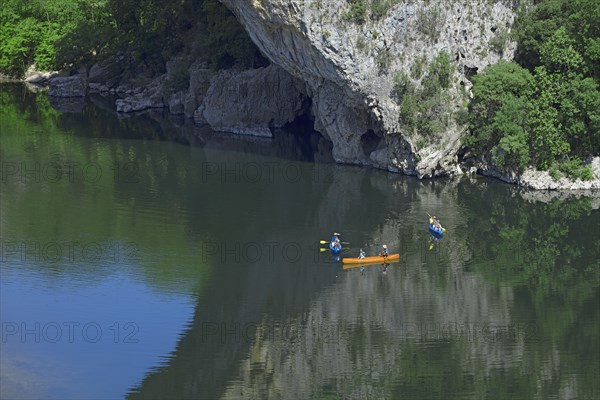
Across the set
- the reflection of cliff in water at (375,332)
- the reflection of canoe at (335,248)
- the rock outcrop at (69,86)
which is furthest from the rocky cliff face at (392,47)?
the rock outcrop at (69,86)

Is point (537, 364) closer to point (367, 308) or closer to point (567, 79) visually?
point (367, 308)

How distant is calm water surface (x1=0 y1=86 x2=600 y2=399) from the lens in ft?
157

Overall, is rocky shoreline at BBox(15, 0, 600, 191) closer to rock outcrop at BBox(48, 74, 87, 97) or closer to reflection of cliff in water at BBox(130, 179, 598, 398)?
reflection of cliff in water at BBox(130, 179, 598, 398)

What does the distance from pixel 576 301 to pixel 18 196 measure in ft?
116

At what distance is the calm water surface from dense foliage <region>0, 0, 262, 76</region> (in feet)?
55.6

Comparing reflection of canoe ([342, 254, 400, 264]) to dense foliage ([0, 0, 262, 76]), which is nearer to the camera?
reflection of canoe ([342, 254, 400, 264])

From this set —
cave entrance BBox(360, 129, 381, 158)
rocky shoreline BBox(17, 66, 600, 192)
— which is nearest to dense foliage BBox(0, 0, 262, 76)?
rocky shoreline BBox(17, 66, 600, 192)

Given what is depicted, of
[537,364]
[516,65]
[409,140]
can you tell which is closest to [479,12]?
[516,65]

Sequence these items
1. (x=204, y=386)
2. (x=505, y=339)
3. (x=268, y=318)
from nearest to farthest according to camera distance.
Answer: (x=204, y=386), (x=505, y=339), (x=268, y=318)

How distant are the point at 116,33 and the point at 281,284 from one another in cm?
6511

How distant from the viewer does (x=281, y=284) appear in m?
59.1

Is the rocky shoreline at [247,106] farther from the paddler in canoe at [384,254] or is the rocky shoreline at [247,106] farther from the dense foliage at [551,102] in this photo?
the paddler in canoe at [384,254]

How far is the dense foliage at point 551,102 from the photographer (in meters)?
73.7

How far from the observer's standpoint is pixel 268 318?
5459 centimetres
